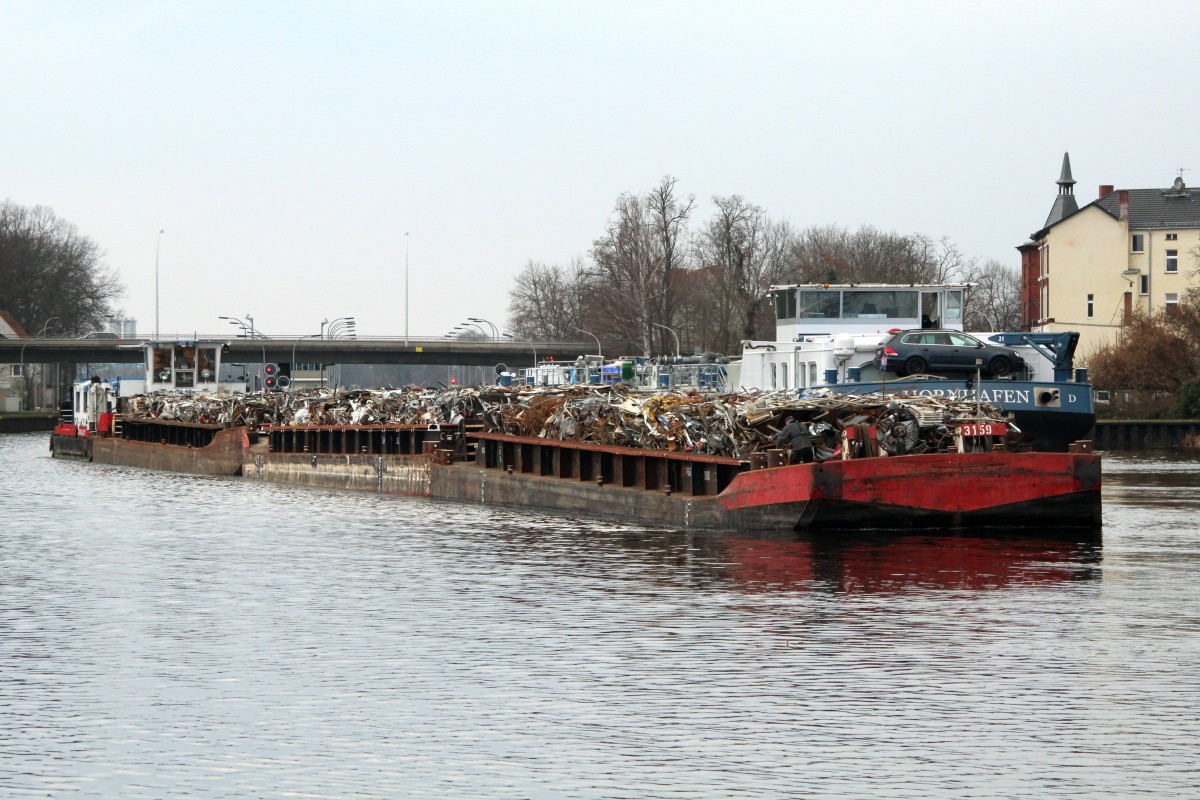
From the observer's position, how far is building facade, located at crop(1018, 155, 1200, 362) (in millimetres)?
103812

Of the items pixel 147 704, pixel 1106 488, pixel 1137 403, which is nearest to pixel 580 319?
pixel 1137 403

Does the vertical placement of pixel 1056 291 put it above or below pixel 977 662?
above

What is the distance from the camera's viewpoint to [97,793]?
404 inches

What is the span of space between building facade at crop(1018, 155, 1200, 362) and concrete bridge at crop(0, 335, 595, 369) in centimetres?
3053

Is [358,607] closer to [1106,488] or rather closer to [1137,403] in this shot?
[1106,488]

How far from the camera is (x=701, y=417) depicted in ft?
86.0

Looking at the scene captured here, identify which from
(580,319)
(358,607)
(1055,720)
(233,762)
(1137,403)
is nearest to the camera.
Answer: (233,762)

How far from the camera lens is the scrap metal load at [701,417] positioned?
2373cm

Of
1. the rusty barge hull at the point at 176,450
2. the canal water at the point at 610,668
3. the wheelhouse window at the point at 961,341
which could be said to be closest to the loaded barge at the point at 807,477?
the canal water at the point at 610,668

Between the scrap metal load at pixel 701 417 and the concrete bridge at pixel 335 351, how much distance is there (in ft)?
229

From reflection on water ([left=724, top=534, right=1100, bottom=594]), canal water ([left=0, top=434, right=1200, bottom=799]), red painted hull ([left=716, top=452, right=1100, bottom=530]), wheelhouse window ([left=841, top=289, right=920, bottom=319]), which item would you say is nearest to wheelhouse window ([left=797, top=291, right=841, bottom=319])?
wheelhouse window ([left=841, top=289, right=920, bottom=319])

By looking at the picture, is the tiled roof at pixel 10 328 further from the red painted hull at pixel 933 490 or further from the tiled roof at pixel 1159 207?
the red painted hull at pixel 933 490

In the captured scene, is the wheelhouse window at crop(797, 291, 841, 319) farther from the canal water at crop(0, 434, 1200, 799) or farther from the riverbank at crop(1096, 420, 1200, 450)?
the riverbank at crop(1096, 420, 1200, 450)

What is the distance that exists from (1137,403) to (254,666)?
2549 inches
